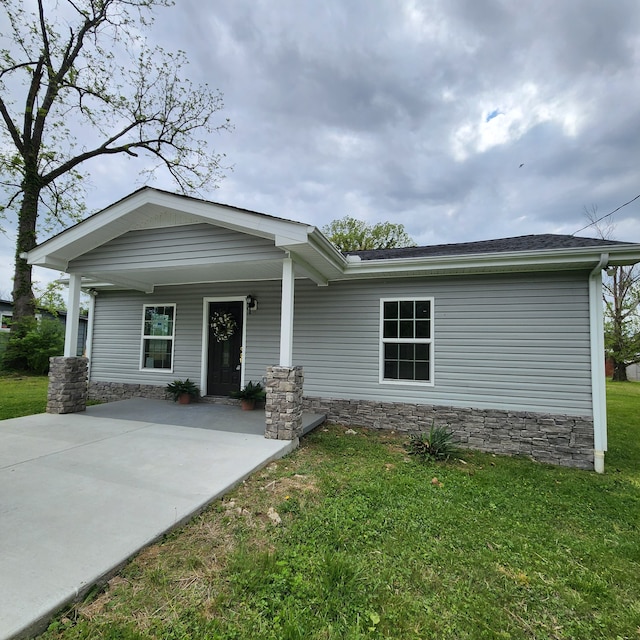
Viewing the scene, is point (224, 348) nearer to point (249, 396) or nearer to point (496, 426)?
point (249, 396)

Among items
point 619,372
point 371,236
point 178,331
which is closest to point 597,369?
point 178,331

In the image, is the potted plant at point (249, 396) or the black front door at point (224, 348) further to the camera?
the black front door at point (224, 348)

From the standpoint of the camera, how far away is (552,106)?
7496 millimetres

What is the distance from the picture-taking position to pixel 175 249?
502 cm

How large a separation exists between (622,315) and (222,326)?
63.5ft

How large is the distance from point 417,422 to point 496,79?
7.77m

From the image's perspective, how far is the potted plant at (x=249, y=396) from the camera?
20.9 feet

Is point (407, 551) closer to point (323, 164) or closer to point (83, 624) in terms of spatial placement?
point (83, 624)

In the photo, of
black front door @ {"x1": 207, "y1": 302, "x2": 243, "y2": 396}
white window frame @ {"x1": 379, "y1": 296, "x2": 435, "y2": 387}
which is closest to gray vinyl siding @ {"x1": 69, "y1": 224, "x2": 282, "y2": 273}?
black front door @ {"x1": 207, "y1": 302, "x2": 243, "y2": 396}

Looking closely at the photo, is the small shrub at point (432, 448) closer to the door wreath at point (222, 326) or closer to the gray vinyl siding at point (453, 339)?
the gray vinyl siding at point (453, 339)

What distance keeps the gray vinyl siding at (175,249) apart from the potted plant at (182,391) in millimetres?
2713

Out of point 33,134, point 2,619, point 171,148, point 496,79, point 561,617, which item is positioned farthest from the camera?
point 171,148

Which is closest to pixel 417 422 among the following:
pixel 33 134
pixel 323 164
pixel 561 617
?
pixel 561 617

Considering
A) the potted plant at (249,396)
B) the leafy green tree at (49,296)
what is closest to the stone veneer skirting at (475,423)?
the potted plant at (249,396)
